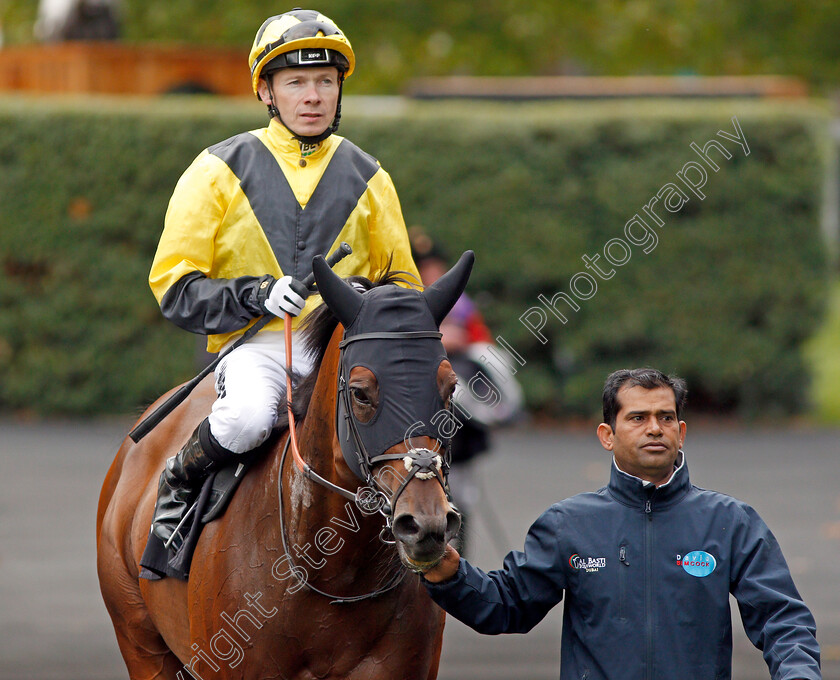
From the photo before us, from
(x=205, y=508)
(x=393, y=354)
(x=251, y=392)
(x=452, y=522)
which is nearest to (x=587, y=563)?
(x=452, y=522)

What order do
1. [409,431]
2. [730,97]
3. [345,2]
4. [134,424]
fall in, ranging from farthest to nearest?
1. [345,2]
2. [730,97]
3. [134,424]
4. [409,431]

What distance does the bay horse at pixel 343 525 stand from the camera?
112 inches

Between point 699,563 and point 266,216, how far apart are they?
5.51 ft

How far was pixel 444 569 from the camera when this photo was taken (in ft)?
9.86

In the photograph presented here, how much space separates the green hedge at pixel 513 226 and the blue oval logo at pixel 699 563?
951cm

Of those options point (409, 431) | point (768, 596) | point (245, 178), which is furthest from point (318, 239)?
point (768, 596)

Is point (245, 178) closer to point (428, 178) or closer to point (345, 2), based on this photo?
point (428, 178)

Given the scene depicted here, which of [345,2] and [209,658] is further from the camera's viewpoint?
[345,2]

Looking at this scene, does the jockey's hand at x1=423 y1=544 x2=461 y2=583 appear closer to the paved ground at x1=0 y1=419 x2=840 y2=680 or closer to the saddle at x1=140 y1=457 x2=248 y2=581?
the saddle at x1=140 y1=457 x2=248 y2=581

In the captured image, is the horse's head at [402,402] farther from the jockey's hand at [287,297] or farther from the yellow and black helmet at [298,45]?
the yellow and black helmet at [298,45]

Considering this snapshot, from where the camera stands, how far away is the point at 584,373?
42.2ft

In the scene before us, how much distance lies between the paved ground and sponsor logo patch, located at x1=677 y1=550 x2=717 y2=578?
2987 mm

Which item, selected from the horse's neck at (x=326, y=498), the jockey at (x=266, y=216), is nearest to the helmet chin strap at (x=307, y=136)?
the jockey at (x=266, y=216)

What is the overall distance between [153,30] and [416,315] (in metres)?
A: 17.3
